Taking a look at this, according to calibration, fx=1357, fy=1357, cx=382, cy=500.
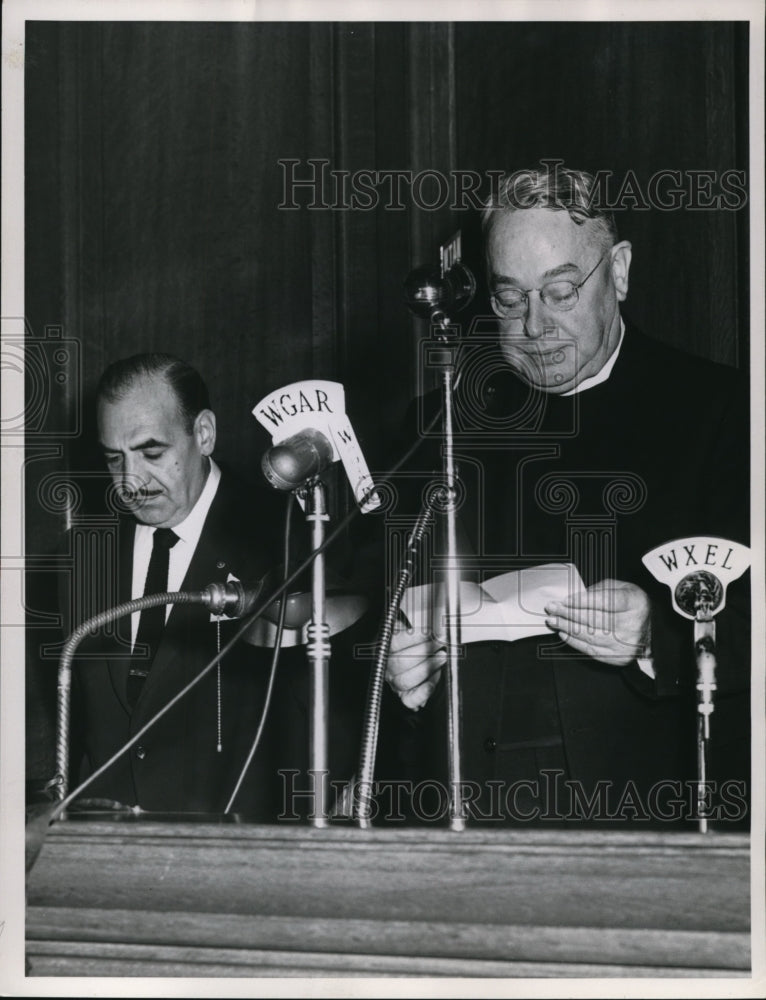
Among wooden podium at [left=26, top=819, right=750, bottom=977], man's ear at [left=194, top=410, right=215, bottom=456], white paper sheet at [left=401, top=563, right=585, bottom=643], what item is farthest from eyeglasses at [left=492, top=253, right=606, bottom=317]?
wooden podium at [left=26, top=819, right=750, bottom=977]

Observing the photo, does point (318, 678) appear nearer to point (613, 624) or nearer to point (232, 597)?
point (232, 597)

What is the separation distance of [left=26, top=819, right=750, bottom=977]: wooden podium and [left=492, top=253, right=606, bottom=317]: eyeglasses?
0.89m

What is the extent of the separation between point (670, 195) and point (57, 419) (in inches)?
43.7

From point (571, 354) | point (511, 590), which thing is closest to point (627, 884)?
point (511, 590)

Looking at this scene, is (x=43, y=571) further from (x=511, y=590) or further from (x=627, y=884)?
(x=627, y=884)

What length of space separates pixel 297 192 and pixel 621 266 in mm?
576

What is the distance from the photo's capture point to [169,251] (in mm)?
2402

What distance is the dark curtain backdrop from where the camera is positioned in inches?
90.1

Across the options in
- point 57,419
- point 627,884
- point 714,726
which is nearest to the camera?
point 627,884

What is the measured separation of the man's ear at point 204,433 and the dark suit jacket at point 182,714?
184 millimetres

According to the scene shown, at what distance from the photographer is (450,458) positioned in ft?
7.30

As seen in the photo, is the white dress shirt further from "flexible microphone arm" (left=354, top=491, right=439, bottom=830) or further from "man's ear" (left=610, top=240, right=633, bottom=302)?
"man's ear" (left=610, top=240, right=633, bottom=302)

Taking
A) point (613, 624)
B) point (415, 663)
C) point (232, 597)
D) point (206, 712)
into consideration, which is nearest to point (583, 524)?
point (613, 624)

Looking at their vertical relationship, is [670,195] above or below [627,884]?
above
